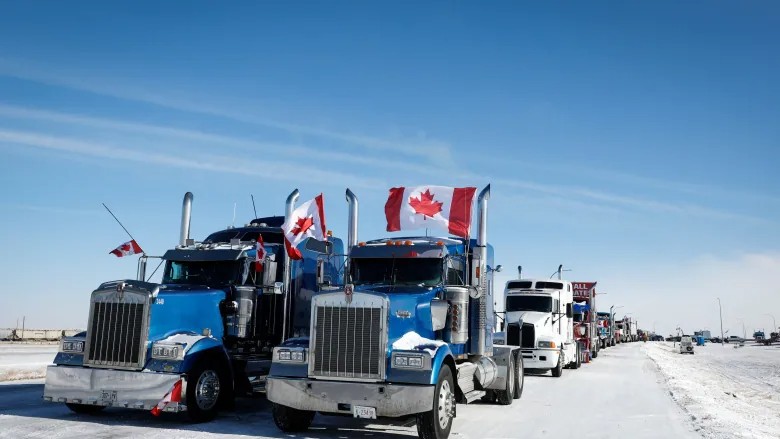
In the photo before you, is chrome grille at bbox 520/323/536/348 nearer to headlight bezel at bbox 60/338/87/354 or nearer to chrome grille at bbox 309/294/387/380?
chrome grille at bbox 309/294/387/380

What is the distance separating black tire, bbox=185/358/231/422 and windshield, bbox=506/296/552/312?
1567 cm

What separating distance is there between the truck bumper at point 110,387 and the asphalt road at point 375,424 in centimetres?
38

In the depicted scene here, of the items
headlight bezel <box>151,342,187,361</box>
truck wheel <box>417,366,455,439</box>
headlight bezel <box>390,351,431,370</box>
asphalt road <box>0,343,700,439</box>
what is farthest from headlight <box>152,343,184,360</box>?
truck wheel <box>417,366,455,439</box>

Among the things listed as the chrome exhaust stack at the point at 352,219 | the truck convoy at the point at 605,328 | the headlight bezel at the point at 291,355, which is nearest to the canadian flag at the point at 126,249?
the chrome exhaust stack at the point at 352,219

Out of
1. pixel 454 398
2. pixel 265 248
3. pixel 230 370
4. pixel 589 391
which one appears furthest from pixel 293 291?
pixel 589 391

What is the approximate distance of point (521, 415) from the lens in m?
13.1

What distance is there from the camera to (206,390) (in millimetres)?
11344

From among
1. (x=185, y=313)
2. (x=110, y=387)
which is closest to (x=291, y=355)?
(x=185, y=313)

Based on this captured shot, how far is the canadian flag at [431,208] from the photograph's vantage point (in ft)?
42.1

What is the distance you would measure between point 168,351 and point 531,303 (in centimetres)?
1714

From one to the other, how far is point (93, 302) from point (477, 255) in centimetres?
660

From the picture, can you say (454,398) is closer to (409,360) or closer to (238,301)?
(409,360)

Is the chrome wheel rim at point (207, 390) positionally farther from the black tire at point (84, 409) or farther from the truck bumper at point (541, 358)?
the truck bumper at point (541, 358)

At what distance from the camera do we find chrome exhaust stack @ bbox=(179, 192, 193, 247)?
591 inches
